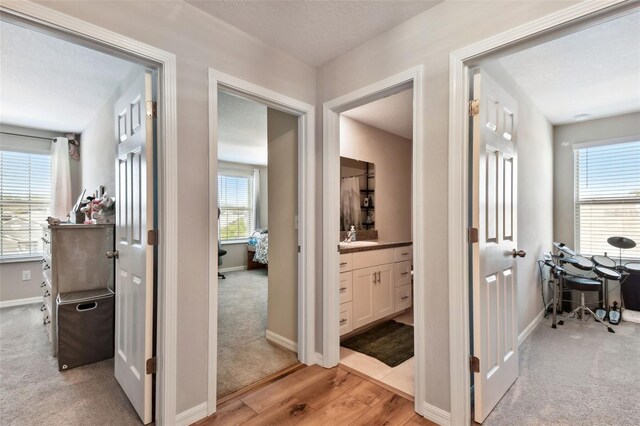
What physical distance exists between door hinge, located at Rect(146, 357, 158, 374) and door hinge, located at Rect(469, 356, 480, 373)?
1780 mm

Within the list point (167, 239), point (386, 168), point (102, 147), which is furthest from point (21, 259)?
point (386, 168)

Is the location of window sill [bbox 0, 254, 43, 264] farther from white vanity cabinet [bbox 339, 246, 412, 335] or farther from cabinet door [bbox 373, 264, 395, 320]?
cabinet door [bbox 373, 264, 395, 320]

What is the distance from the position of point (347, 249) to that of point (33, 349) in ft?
9.89

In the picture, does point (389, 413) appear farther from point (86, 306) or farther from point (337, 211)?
point (86, 306)

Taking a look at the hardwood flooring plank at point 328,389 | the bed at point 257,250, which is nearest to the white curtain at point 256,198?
the bed at point 257,250

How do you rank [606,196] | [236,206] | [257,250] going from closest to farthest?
[606,196]
[257,250]
[236,206]

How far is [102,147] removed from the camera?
11.3 ft

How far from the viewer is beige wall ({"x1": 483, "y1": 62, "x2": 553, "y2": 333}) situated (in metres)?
2.91

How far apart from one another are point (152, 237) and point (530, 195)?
11.7 ft

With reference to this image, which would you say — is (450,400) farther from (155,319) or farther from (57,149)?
(57,149)

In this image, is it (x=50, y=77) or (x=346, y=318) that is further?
(x=346, y=318)

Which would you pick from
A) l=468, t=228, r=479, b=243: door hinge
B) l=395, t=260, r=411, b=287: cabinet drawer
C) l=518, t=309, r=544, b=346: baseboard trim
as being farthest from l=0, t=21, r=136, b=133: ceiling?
l=518, t=309, r=544, b=346: baseboard trim

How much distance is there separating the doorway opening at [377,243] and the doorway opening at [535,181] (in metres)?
0.78

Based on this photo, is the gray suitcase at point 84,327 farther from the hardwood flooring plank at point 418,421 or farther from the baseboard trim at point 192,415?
the hardwood flooring plank at point 418,421
